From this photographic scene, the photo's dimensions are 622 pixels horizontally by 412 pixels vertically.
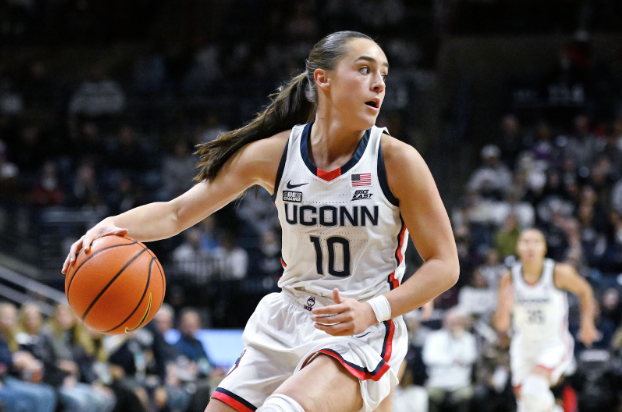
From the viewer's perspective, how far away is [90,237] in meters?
3.40

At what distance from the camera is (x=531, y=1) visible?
14.4 m

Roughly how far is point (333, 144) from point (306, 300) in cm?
67

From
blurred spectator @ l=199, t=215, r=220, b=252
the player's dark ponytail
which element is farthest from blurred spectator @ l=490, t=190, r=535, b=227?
the player's dark ponytail

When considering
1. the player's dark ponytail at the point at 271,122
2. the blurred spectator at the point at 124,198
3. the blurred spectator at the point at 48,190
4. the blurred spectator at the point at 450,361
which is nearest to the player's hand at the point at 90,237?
the player's dark ponytail at the point at 271,122

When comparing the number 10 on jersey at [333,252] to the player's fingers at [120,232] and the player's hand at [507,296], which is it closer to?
the player's fingers at [120,232]

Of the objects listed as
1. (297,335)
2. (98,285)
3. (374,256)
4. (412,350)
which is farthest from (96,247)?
(412,350)

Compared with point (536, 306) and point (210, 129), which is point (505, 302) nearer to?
point (536, 306)

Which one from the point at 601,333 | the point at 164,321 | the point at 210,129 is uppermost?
the point at 210,129

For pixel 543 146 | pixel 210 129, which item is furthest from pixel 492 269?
pixel 210 129

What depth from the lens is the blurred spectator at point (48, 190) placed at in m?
12.1

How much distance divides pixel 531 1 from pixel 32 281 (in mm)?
9638

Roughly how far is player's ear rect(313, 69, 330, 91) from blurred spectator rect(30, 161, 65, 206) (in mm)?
9427

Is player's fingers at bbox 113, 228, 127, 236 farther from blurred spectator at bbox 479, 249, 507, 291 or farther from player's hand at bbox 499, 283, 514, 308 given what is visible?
blurred spectator at bbox 479, 249, 507, 291

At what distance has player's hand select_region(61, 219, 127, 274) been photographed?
337cm
